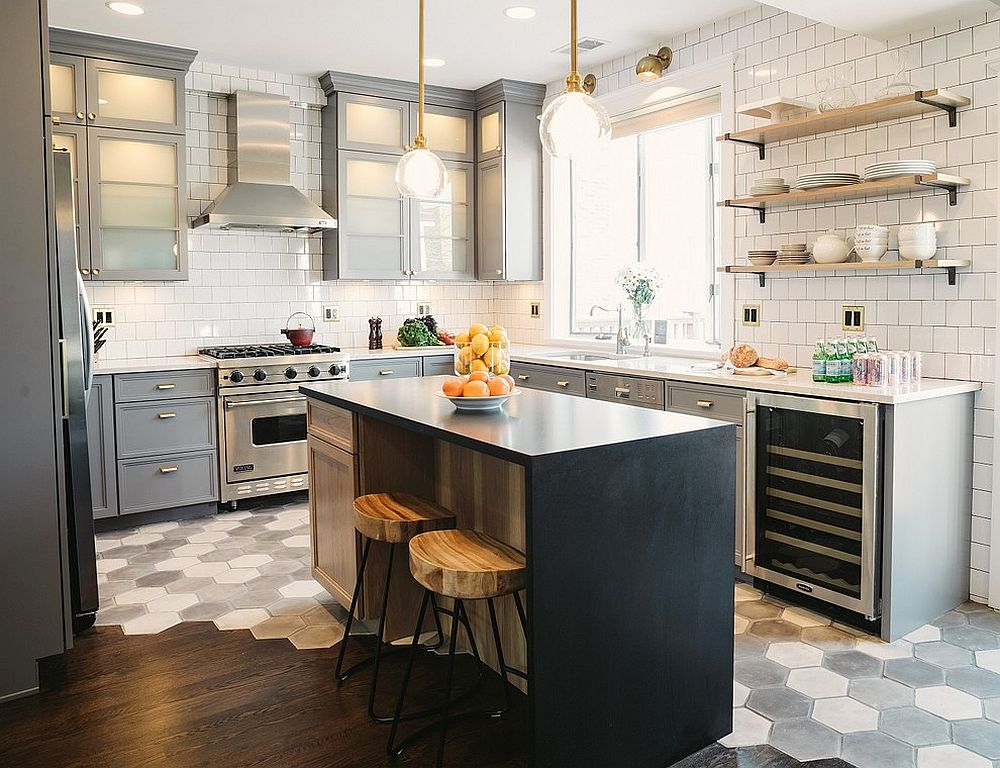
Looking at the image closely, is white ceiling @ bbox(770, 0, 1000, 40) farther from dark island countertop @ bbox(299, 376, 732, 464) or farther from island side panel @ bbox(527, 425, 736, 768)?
island side panel @ bbox(527, 425, 736, 768)

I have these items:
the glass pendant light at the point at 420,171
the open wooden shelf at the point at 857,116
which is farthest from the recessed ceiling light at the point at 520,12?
the glass pendant light at the point at 420,171

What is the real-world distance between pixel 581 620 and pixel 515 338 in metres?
4.54

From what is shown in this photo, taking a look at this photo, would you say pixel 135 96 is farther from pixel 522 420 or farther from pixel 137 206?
pixel 522 420

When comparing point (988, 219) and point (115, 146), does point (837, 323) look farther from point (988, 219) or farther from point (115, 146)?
point (115, 146)

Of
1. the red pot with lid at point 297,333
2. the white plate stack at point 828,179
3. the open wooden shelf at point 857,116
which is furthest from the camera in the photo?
the red pot with lid at point 297,333

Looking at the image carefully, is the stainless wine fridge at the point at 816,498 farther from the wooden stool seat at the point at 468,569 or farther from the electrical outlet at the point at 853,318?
the wooden stool seat at the point at 468,569

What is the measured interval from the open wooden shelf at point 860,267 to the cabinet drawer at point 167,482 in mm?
3268

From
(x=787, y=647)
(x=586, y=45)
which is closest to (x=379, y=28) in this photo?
(x=586, y=45)

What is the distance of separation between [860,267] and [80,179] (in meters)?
4.25

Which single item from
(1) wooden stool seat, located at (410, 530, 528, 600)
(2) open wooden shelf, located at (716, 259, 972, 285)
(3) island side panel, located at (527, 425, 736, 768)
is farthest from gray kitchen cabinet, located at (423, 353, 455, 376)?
(3) island side panel, located at (527, 425, 736, 768)

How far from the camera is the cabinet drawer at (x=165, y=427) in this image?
190 inches

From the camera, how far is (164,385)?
16.2 ft

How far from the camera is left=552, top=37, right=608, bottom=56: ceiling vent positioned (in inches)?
196

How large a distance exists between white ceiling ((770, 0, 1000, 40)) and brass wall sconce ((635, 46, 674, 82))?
60.0 inches
